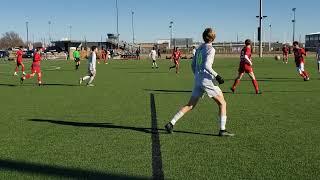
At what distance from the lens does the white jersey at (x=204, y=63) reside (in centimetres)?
890

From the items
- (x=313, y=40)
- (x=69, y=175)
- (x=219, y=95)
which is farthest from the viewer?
(x=313, y=40)

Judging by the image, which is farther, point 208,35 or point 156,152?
point 208,35

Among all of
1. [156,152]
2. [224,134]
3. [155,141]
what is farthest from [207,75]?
[156,152]

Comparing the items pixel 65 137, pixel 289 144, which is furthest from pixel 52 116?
pixel 289 144

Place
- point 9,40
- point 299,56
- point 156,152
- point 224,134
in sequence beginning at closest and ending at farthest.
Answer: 1. point 156,152
2. point 224,134
3. point 299,56
4. point 9,40

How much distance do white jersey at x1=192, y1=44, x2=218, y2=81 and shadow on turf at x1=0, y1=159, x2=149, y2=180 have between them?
3176 millimetres

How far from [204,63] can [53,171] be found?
137 inches

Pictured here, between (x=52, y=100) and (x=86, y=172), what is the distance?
9872 millimetres

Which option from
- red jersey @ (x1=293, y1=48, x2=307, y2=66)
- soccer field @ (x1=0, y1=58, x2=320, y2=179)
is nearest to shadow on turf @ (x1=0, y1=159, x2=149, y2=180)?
soccer field @ (x1=0, y1=58, x2=320, y2=179)

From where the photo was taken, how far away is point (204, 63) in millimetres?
8930

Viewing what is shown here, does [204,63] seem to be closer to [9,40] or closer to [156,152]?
[156,152]

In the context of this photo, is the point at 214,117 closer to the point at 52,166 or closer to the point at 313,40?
the point at 52,166

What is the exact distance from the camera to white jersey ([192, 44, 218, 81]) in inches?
350

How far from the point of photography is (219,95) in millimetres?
9156
